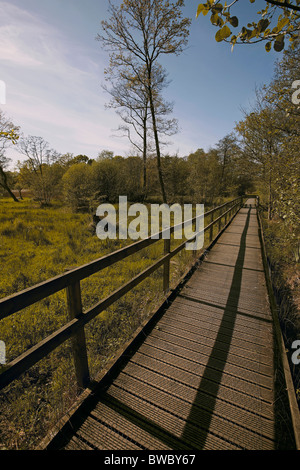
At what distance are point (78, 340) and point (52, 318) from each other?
2758 millimetres

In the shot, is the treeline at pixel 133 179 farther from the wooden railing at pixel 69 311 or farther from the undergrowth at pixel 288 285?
the wooden railing at pixel 69 311

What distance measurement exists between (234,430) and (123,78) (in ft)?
54.1

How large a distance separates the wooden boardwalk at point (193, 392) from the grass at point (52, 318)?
0.43 metres

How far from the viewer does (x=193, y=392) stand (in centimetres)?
224

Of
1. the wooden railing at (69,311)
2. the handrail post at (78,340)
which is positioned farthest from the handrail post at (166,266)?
the handrail post at (78,340)

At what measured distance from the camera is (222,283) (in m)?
4.93

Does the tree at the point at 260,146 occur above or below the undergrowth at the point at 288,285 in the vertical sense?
above

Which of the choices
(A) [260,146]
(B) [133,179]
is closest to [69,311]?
(A) [260,146]

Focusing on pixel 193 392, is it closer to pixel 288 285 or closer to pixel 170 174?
pixel 288 285

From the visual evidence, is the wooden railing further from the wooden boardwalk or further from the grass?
the wooden boardwalk

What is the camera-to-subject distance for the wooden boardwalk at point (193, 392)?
180 centimetres

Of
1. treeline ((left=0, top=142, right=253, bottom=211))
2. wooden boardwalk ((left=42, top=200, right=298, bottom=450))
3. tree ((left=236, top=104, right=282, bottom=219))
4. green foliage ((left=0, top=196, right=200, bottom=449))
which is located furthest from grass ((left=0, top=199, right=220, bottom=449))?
treeline ((left=0, top=142, right=253, bottom=211))

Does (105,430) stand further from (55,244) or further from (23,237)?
(23,237)

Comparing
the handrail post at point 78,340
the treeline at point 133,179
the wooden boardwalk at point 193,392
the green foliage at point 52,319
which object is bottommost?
the green foliage at point 52,319
